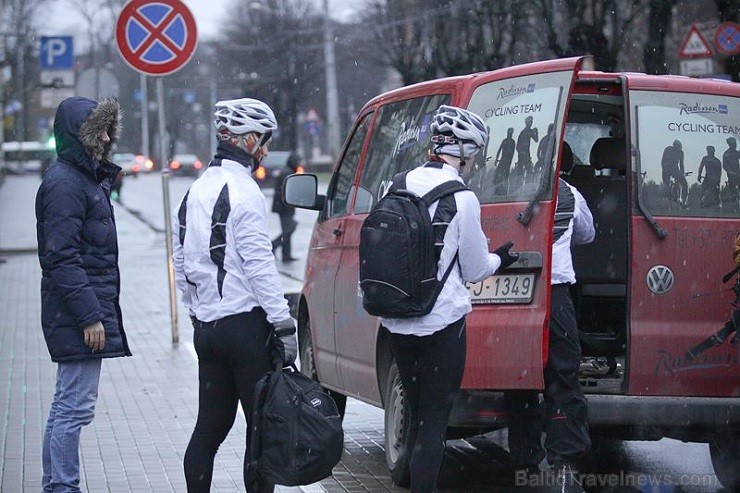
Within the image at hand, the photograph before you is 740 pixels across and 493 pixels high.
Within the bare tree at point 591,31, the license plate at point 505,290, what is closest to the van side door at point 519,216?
the license plate at point 505,290

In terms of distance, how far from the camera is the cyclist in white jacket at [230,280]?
5758 millimetres

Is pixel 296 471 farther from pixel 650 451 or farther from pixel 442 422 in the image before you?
pixel 650 451

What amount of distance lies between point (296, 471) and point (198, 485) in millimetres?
521

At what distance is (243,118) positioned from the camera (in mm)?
5887

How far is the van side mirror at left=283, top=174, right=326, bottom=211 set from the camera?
28.9 feet

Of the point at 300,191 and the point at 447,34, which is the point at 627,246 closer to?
the point at 300,191

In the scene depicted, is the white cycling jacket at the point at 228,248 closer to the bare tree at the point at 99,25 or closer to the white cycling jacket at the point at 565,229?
the white cycling jacket at the point at 565,229

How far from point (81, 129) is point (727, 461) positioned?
3588 mm

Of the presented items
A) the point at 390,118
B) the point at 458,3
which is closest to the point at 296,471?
the point at 390,118

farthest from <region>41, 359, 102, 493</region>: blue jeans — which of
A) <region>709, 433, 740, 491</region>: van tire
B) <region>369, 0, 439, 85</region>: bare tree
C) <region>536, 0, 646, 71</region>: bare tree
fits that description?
<region>369, 0, 439, 85</region>: bare tree

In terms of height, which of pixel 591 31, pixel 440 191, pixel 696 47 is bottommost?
pixel 440 191

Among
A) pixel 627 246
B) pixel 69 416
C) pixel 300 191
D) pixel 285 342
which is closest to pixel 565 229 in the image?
pixel 627 246

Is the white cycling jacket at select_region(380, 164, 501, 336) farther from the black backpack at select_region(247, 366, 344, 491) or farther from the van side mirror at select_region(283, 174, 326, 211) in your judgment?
the van side mirror at select_region(283, 174, 326, 211)

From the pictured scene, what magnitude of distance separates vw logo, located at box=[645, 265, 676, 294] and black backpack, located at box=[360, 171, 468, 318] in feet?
4.76
